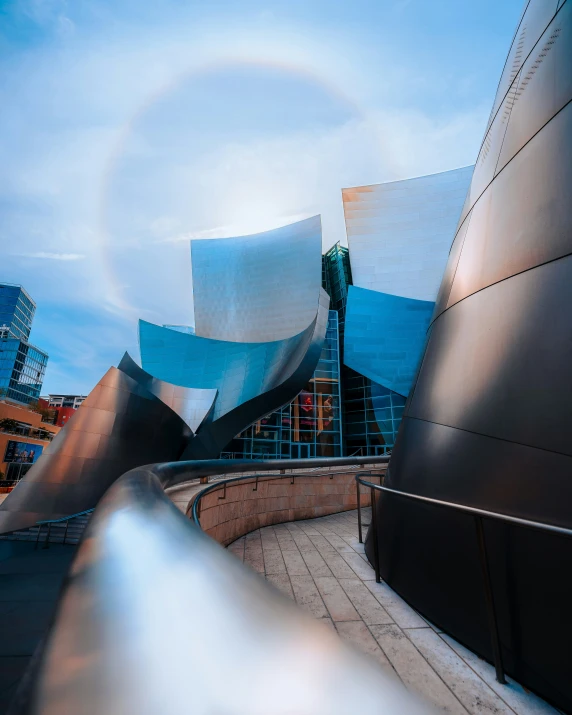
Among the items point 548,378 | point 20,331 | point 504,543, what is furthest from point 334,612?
point 20,331

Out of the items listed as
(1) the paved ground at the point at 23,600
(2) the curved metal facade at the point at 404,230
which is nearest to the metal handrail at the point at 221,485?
(1) the paved ground at the point at 23,600

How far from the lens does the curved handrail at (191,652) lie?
0.42m

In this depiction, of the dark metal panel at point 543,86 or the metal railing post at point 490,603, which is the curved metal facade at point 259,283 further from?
the metal railing post at point 490,603

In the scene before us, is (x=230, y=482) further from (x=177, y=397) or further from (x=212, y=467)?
(x=177, y=397)

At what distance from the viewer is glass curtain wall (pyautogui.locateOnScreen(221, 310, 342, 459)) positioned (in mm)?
23484

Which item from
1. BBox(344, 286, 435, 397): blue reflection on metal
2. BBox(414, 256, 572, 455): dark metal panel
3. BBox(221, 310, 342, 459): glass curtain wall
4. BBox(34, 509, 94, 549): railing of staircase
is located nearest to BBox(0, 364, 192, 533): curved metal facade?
BBox(34, 509, 94, 549): railing of staircase

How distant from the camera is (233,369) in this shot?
22.2m

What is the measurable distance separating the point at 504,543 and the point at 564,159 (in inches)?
104

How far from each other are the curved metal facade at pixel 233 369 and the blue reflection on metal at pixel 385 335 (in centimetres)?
497

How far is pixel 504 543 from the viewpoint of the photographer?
2.28 meters

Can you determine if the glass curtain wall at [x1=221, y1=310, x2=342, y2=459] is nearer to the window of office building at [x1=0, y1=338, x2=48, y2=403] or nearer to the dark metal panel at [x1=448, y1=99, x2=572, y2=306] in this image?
the dark metal panel at [x1=448, y1=99, x2=572, y2=306]

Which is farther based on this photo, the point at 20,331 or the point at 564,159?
the point at 20,331

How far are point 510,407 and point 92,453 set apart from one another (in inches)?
389

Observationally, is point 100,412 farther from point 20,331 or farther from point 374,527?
point 20,331
